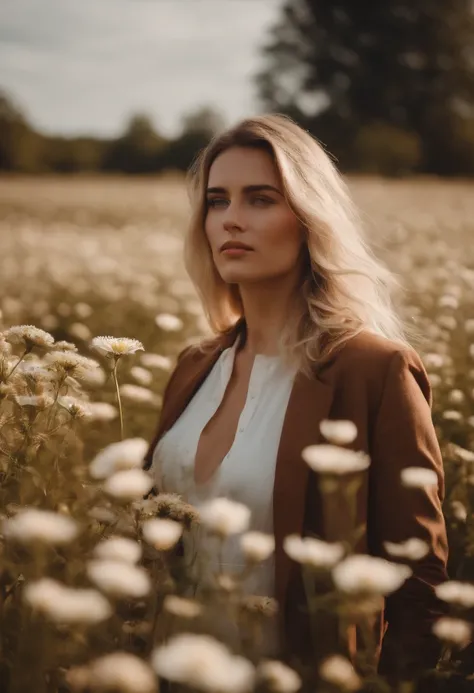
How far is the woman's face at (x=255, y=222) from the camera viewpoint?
207 cm

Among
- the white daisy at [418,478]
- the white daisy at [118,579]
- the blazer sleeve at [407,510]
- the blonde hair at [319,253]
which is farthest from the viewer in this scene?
the blonde hair at [319,253]

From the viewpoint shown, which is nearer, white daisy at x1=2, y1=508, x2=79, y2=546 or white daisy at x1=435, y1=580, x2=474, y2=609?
white daisy at x1=2, y1=508, x2=79, y2=546

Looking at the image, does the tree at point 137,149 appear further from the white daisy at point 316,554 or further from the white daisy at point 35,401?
the white daisy at point 316,554

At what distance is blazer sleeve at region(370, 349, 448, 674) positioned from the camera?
1692 mm

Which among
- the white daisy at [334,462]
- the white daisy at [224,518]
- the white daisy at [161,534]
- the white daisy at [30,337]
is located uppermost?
the white daisy at [334,462]

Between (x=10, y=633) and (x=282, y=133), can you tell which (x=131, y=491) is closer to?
(x=10, y=633)

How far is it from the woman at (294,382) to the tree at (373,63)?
27.7 meters

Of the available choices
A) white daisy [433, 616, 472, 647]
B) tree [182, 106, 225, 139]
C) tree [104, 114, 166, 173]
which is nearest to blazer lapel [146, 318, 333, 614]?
white daisy [433, 616, 472, 647]

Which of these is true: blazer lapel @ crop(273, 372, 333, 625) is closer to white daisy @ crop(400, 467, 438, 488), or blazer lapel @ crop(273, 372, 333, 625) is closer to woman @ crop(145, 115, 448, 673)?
woman @ crop(145, 115, 448, 673)

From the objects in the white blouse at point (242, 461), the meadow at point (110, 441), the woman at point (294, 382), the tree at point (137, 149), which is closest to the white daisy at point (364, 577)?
the meadow at point (110, 441)

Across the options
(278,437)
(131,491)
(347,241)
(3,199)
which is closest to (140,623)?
(131,491)

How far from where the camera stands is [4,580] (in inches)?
50.4

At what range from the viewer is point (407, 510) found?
174 cm

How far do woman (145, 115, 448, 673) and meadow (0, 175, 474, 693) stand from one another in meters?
0.21
